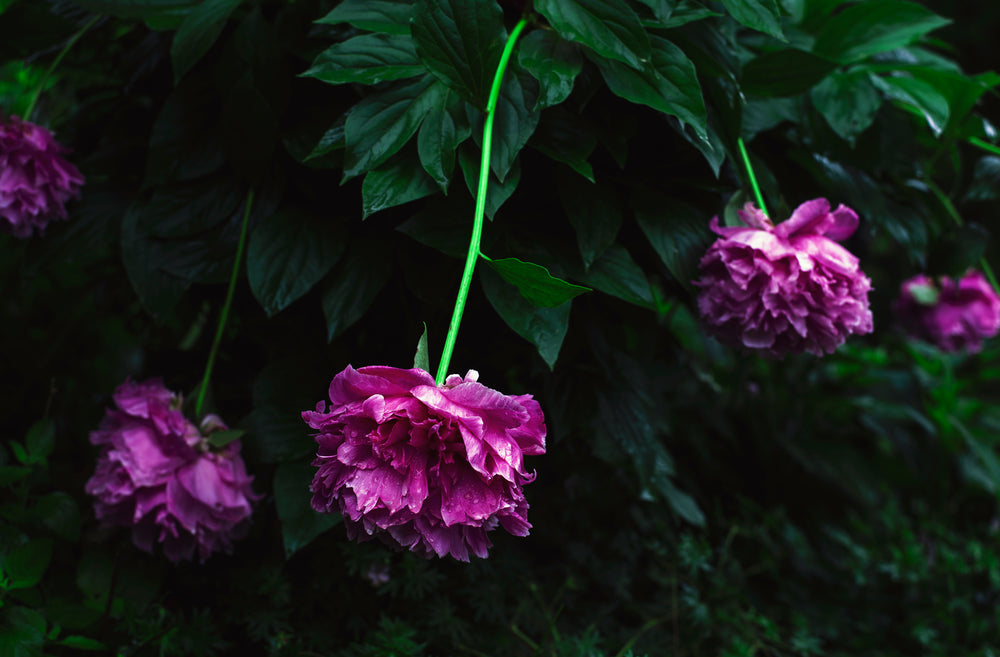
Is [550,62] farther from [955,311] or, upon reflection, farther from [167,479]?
[955,311]

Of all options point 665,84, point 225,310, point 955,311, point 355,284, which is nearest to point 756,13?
point 665,84

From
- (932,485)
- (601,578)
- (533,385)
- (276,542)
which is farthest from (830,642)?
(276,542)

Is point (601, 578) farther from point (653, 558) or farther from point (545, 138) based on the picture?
point (545, 138)

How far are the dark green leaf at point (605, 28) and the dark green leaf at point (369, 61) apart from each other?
0.43 ft

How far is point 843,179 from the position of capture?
937 mm

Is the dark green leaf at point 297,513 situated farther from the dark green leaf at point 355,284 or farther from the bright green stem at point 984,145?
the bright green stem at point 984,145

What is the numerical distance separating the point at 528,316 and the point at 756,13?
0.36 m

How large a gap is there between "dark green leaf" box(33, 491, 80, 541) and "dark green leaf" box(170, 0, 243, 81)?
A: 1.59ft

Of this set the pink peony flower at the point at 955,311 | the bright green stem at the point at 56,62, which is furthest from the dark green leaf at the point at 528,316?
the pink peony flower at the point at 955,311

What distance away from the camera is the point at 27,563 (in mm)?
704

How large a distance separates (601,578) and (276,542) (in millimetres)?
476

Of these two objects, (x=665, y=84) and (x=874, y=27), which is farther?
(x=874, y=27)

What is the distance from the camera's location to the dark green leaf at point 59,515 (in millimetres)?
792

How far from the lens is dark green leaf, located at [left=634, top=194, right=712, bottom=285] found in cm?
77
